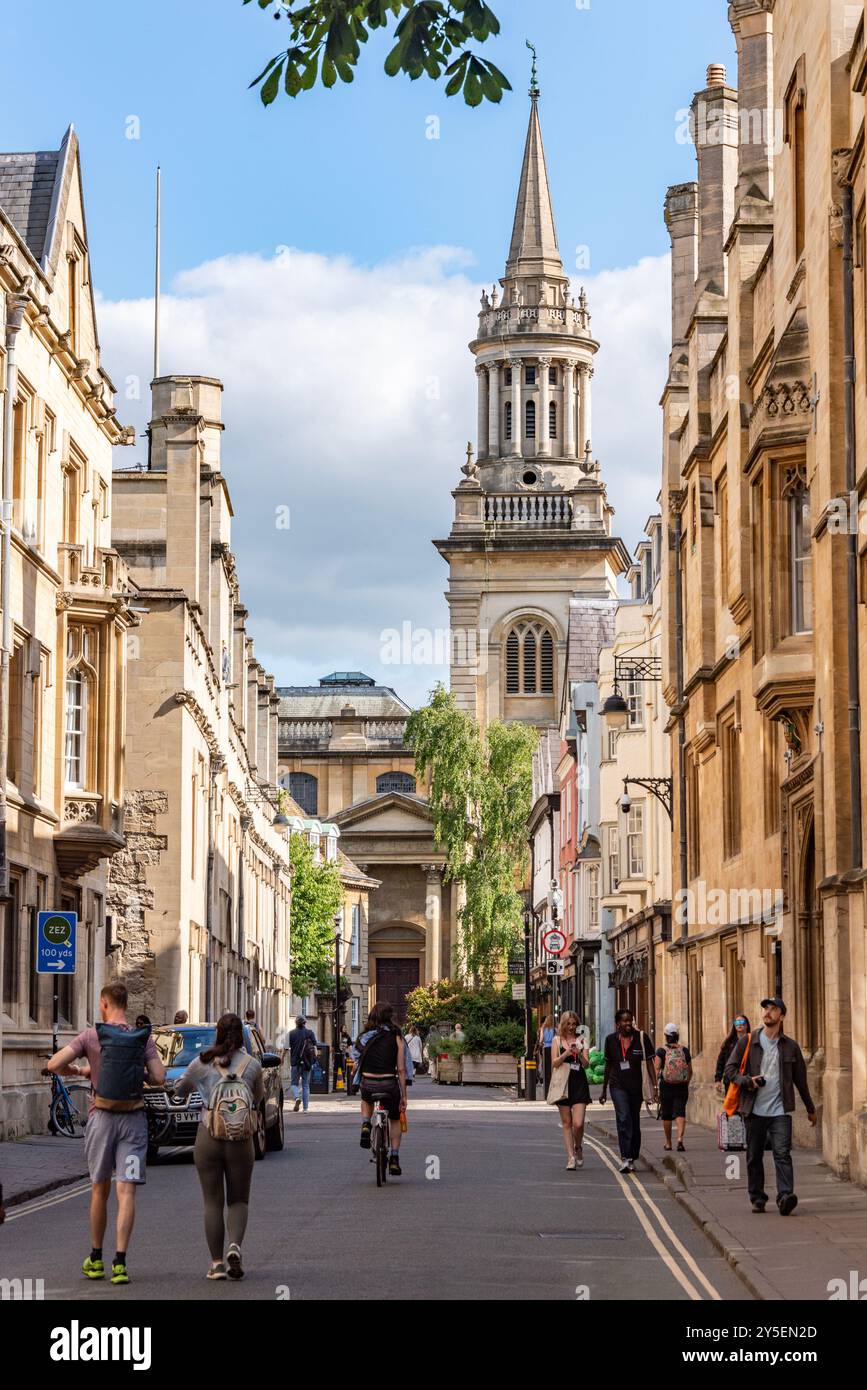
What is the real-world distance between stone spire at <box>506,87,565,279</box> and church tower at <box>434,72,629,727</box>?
0.07 meters

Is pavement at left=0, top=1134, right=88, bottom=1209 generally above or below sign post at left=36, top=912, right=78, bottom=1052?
below

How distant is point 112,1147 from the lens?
13.5 m

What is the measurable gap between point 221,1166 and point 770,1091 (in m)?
5.78

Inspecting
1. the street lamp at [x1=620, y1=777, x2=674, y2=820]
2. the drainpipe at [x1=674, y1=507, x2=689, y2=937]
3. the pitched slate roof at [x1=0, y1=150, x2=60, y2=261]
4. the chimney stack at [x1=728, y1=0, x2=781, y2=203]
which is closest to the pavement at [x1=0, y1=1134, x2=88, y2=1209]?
the drainpipe at [x1=674, y1=507, x2=689, y2=937]

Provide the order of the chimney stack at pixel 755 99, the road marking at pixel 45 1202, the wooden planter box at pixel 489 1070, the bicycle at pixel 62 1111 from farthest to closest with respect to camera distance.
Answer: the wooden planter box at pixel 489 1070 < the chimney stack at pixel 755 99 < the bicycle at pixel 62 1111 < the road marking at pixel 45 1202

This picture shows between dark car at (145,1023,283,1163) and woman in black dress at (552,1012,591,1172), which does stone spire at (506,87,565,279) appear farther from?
woman in black dress at (552,1012,591,1172)

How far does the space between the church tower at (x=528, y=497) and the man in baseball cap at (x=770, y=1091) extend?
85359mm

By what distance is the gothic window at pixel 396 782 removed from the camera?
12356 cm

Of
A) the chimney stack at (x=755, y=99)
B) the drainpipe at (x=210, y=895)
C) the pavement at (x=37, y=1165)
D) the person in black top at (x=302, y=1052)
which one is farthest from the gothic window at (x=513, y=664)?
the pavement at (x=37, y=1165)

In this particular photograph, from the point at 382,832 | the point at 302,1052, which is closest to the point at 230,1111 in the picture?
the point at 302,1052

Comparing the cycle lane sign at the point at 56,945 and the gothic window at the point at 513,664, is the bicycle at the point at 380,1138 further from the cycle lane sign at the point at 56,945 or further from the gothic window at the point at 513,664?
the gothic window at the point at 513,664

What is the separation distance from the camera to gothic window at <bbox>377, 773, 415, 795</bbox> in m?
124

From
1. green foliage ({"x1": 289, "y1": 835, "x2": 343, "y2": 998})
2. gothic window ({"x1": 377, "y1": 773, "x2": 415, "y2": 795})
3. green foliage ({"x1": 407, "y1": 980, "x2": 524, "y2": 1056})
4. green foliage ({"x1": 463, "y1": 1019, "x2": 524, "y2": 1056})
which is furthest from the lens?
gothic window ({"x1": 377, "y1": 773, "x2": 415, "y2": 795})

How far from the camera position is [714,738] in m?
33.7
